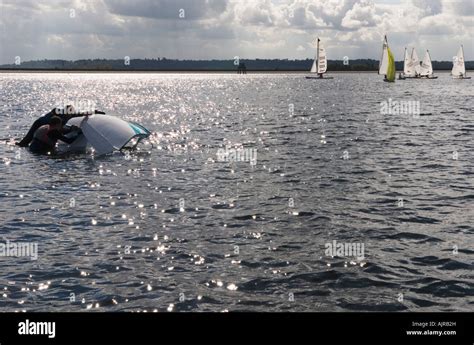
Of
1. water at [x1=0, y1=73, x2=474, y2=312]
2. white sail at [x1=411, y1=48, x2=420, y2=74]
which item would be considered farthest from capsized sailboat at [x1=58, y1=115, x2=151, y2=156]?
white sail at [x1=411, y1=48, x2=420, y2=74]

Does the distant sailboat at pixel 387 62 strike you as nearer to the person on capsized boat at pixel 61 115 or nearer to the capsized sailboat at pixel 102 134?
the person on capsized boat at pixel 61 115

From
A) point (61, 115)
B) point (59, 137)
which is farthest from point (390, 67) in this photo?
point (59, 137)

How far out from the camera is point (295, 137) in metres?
39.4

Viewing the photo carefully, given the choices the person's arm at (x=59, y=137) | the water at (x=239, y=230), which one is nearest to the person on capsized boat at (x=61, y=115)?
the person's arm at (x=59, y=137)

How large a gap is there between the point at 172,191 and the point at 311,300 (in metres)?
11.3

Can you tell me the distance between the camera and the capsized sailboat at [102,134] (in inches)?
1176

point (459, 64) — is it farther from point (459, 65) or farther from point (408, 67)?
point (408, 67)

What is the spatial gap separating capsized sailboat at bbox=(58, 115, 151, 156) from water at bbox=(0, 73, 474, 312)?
97 cm

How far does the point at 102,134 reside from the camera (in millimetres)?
30047

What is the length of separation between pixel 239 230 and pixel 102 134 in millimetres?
16937

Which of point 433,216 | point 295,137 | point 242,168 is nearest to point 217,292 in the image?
point 433,216

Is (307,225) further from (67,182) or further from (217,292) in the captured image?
(67,182)

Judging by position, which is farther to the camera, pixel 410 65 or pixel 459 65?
pixel 459 65
